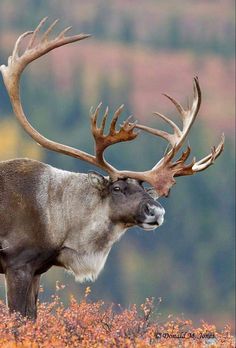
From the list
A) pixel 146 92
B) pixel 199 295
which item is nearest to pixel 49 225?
pixel 199 295

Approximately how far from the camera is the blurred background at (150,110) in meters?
63.0

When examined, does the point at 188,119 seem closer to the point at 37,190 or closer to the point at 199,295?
the point at 37,190

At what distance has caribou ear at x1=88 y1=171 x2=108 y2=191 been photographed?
16.0m

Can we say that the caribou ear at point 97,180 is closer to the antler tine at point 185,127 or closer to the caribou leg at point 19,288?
the antler tine at point 185,127

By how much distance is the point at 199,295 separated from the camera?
64188 millimetres

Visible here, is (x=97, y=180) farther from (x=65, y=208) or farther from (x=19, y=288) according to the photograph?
(x=19, y=288)

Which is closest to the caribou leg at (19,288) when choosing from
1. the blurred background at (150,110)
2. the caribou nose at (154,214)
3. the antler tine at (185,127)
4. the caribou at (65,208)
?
the caribou at (65,208)

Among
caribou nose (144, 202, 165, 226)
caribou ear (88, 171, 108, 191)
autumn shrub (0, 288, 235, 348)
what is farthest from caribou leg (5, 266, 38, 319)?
caribou nose (144, 202, 165, 226)

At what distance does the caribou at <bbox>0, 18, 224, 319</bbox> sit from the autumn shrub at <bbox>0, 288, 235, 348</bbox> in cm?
44

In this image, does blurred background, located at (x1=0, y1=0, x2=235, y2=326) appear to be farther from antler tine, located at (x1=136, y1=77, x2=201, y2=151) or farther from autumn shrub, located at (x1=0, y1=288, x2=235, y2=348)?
autumn shrub, located at (x1=0, y1=288, x2=235, y2=348)

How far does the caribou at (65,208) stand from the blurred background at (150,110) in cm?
2935

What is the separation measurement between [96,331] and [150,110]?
62.8 metres

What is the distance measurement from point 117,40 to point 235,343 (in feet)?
255

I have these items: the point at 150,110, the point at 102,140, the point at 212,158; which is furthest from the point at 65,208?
the point at 150,110
